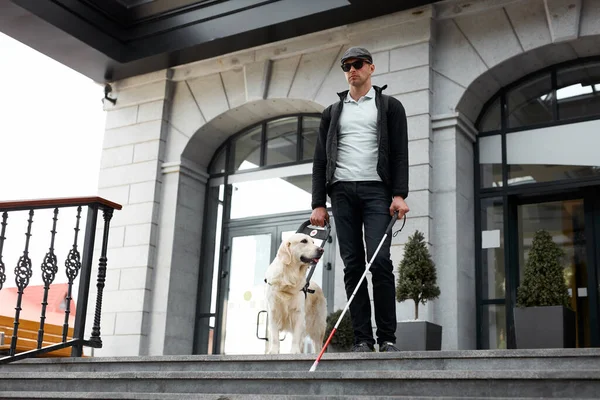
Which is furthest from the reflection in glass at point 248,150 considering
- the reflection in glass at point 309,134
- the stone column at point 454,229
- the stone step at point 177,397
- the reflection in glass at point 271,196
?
the stone step at point 177,397

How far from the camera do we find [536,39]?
813cm

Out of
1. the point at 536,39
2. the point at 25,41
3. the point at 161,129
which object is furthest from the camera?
the point at 161,129

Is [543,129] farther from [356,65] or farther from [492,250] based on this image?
[356,65]

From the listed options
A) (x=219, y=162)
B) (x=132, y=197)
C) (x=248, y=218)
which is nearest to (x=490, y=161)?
(x=248, y=218)

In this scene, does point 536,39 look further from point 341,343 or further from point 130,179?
point 130,179

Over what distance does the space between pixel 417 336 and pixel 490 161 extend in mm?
2692

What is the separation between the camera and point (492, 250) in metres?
8.36

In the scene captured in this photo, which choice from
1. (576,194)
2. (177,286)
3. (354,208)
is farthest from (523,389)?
(177,286)

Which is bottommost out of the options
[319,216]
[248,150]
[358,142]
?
[319,216]

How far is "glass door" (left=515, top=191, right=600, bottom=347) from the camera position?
307 inches

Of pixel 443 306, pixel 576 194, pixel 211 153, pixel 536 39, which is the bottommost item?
pixel 443 306

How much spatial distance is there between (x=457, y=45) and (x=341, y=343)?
3580mm

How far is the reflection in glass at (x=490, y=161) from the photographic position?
8.55 meters

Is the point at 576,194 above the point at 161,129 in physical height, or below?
below
